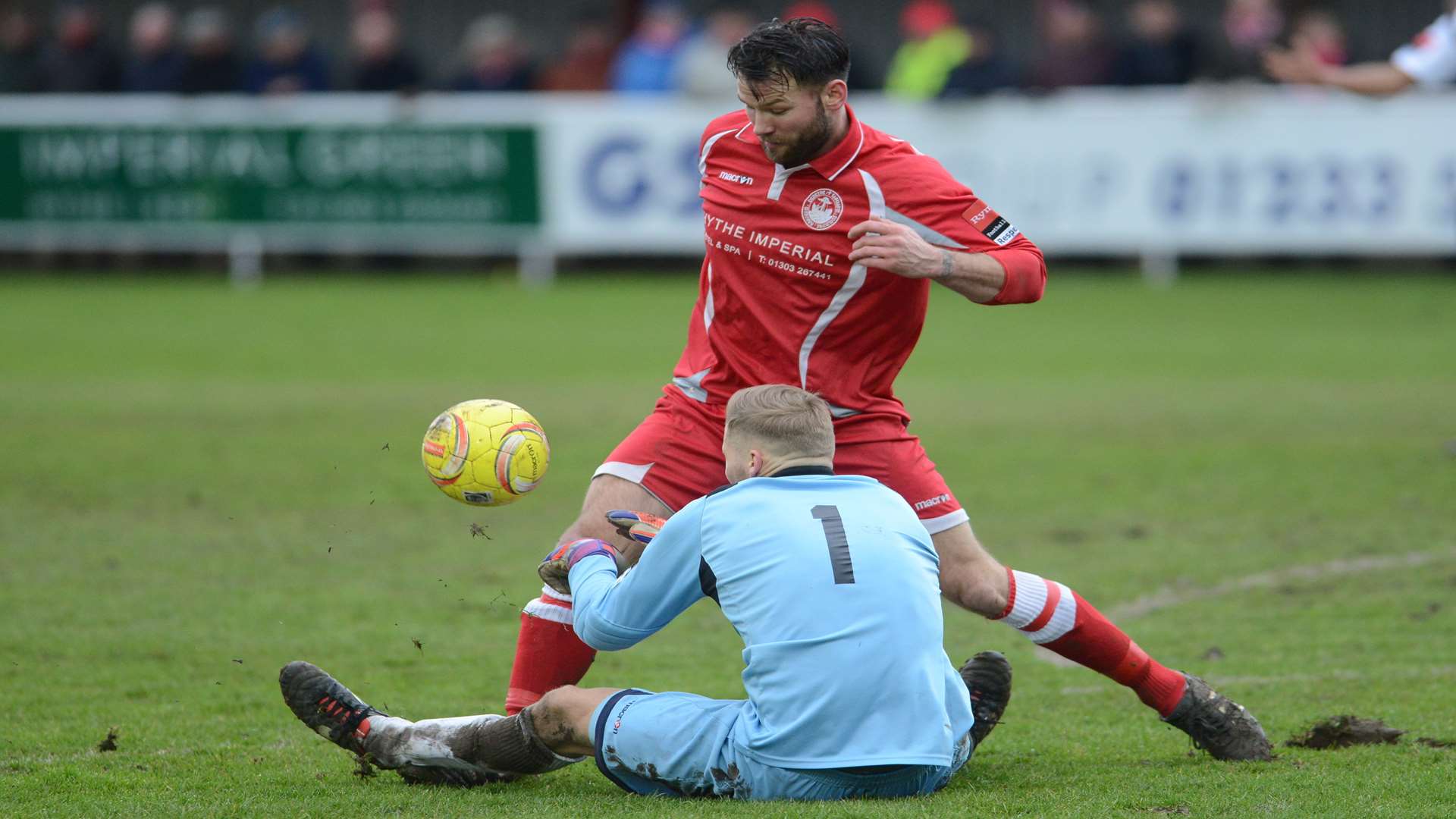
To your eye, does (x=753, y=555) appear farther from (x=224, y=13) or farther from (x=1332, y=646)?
(x=224, y=13)

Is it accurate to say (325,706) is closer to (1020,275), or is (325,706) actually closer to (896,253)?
(896,253)

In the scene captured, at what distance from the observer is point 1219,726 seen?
5055 mm

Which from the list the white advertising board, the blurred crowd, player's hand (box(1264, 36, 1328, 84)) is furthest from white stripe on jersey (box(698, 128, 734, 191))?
the blurred crowd

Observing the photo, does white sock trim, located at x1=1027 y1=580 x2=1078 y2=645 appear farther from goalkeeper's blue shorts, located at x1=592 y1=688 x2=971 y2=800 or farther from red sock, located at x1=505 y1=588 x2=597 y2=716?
red sock, located at x1=505 y1=588 x2=597 y2=716

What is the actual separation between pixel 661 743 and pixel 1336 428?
25.8 ft

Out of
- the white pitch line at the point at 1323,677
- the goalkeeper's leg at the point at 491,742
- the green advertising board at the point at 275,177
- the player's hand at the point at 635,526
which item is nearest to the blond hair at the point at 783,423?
the player's hand at the point at 635,526

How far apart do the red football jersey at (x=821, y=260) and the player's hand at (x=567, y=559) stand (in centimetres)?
78

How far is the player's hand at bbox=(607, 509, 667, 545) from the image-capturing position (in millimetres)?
4699

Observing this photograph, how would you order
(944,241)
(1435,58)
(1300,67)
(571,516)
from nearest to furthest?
1. (944,241)
2. (571,516)
3. (1300,67)
4. (1435,58)

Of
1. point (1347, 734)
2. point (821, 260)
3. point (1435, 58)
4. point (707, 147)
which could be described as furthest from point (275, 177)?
point (1347, 734)

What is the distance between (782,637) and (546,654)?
42.2 inches

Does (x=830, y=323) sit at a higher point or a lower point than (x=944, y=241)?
lower

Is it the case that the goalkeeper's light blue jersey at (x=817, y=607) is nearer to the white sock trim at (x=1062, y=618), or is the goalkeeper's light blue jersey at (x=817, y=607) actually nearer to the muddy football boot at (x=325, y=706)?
the white sock trim at (x=1062, y=618)

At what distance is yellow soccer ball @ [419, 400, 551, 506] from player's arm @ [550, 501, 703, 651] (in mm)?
773
